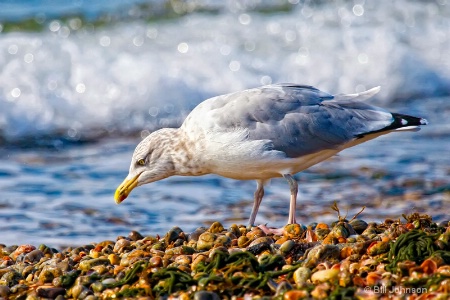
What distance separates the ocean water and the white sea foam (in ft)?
0.08

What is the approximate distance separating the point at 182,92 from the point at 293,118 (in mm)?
6185

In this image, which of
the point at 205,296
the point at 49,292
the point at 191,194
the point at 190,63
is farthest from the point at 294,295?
the point at 190,63

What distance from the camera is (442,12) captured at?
1666 centimetres

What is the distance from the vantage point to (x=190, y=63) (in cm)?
1305

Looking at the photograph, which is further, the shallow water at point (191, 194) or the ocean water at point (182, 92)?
the ocean water at point (182, 92)

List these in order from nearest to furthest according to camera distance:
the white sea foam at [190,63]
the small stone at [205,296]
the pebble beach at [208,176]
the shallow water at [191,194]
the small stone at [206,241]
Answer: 1. the small stone at [205,296]
2. the pebble beach at [208,176]
3. the small stone at [206,241]
4. the shallow water at [191,194]
5. the white sea foam at [190,63]

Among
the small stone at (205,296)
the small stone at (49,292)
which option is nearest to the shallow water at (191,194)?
the small stone at (49,292)

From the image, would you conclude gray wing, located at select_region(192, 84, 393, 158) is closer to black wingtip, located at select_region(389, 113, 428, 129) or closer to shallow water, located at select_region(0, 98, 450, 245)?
black wingtip, located at select_region(389, 113, 428, 129)

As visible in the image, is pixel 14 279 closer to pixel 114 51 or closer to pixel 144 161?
pixel 144 161

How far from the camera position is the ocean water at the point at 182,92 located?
302 inches

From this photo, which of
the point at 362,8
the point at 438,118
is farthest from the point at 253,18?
the point at 438,118

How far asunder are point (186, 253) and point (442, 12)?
40.5ft

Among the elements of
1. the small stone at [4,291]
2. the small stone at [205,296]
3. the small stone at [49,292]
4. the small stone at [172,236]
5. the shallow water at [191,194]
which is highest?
the shallow water at [191,194]

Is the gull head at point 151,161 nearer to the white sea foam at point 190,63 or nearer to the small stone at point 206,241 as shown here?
the small stone at point 206,241
